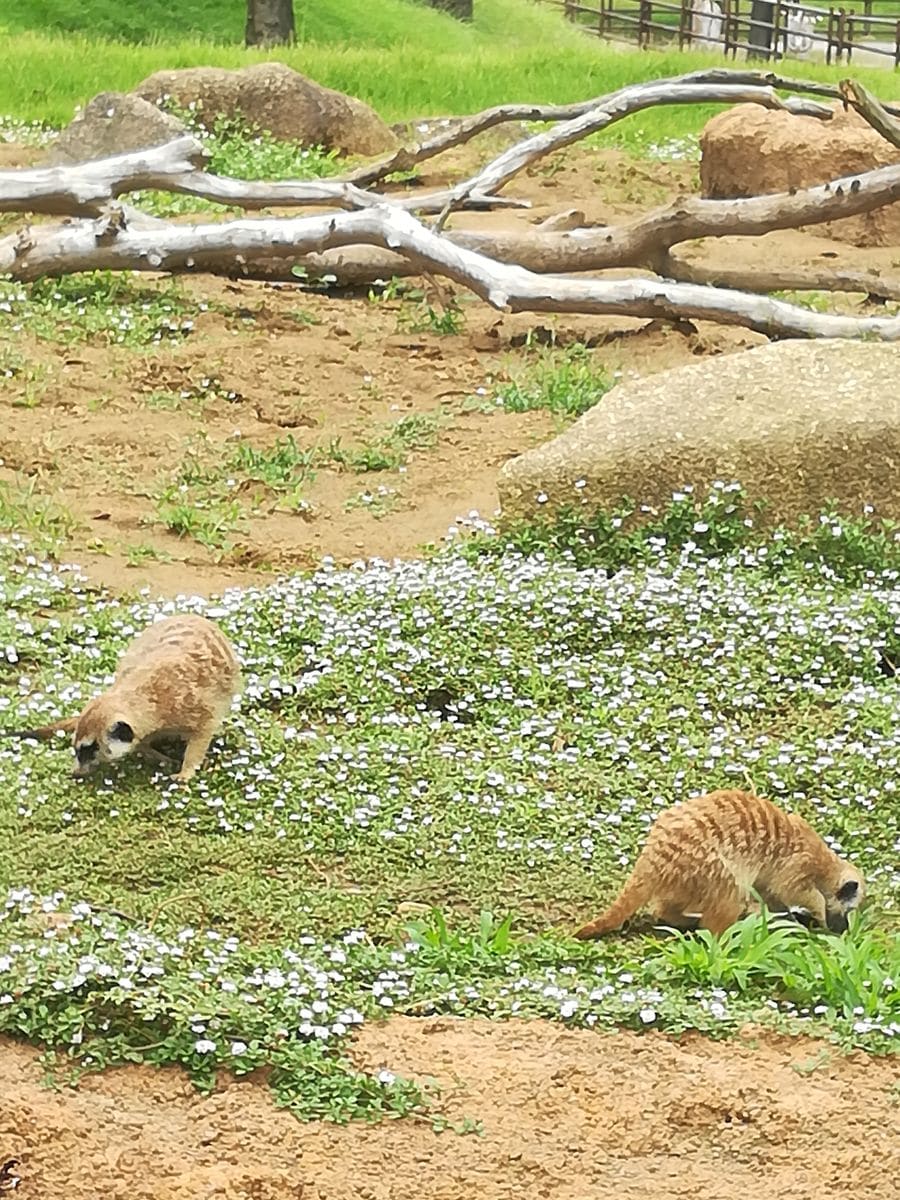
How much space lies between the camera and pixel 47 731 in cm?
535

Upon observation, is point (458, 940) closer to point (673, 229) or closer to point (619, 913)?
point (619, 913)

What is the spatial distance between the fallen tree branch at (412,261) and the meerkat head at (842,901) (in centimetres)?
513

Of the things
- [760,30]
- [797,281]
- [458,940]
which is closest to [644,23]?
[760,30]

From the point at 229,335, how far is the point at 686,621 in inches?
191

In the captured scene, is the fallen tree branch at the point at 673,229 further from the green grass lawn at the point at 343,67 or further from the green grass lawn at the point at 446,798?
the green grass lawn at the point at 343,67

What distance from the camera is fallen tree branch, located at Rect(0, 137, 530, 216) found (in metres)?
10.8

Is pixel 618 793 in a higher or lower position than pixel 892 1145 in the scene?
lower

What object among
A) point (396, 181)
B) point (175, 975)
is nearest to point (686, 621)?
point (175, 975)

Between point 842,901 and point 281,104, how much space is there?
12369mm

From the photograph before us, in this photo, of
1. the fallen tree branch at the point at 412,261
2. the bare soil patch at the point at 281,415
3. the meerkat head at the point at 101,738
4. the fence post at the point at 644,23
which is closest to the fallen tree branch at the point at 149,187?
the fallen tree branch at the point at 412,261

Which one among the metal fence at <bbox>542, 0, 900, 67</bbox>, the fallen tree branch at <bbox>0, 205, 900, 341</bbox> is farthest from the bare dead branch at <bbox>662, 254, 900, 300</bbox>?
the metal fence at <bbox>542, 0, 900, 67</bbox>

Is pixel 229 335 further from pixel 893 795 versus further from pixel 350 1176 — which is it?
pixel 350 1176

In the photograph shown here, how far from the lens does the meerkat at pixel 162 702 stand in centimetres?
506

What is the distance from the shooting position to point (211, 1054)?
3551 mm
